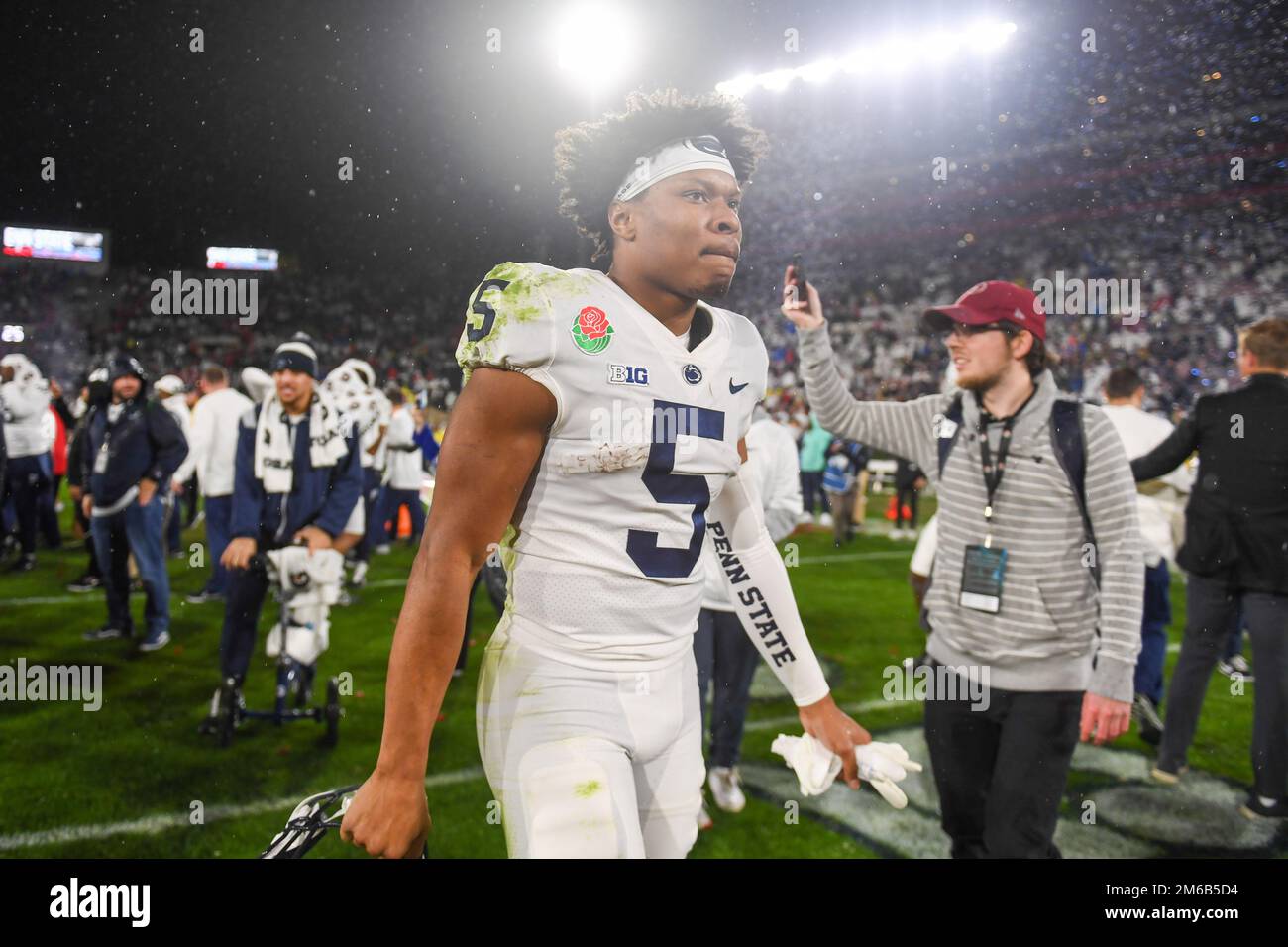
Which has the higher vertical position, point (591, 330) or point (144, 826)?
point (591, 330)

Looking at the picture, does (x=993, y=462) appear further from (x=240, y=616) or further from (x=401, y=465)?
(x=401, y=465)

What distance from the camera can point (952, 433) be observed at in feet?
9.34

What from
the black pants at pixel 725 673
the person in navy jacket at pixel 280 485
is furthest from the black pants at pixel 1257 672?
the person in navy jacket at pixel 280 485

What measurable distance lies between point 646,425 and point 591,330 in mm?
220

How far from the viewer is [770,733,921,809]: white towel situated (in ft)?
6.52

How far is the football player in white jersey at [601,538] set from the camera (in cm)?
157

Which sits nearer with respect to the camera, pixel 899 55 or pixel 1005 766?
pixel 1005 766

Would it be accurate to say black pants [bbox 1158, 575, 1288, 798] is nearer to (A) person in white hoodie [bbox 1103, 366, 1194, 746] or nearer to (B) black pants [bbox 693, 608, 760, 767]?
(A) person in white hoodie [bbox 1103, 366, 1194, 746]

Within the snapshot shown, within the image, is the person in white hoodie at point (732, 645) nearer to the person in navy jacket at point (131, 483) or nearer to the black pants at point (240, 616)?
the black pants at point (240, 616)

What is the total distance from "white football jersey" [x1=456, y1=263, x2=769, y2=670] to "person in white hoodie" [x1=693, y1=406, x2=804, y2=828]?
190cm

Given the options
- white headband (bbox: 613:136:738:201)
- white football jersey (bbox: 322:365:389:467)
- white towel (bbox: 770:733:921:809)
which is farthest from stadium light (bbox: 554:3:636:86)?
white football jersey (bbox: 322:365:389:467)

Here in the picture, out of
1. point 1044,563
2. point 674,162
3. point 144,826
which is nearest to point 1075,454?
point 1044,563
